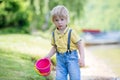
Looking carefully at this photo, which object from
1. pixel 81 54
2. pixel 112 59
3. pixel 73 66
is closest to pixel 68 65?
pixel 73 66

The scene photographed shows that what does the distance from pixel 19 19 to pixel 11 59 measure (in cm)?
1347

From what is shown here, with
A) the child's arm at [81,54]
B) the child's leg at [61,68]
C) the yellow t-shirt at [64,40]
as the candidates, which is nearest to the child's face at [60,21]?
the yellow t-shirt at [64,40]

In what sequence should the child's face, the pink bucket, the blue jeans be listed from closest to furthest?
Answer: 1. the child's face
2. the blue jeans
3. the pink bucket

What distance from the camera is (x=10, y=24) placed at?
23.4 m

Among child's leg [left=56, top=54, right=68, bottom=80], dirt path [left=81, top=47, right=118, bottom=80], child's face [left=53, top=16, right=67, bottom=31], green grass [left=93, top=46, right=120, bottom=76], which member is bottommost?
green grass [left=93, top=46, right=120, bottom=76]

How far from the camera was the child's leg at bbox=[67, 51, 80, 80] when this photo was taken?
6.74 meters

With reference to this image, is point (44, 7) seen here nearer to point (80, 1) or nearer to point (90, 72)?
point (80, 1)

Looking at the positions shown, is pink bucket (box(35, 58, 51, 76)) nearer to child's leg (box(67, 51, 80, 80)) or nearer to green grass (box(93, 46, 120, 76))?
child's leg (box(67, 51, 80, 80))

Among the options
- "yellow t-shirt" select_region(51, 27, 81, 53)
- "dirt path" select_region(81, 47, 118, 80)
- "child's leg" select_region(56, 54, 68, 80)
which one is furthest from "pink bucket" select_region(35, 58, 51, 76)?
"dirt path" select_region(81, 47, 118, 80)

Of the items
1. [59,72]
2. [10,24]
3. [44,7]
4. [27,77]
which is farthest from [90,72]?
[10,24]

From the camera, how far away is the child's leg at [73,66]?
22.1ft

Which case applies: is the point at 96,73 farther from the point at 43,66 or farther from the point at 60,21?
the point at 60,21

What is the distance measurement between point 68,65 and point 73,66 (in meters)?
0.08

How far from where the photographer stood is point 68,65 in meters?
6.78
